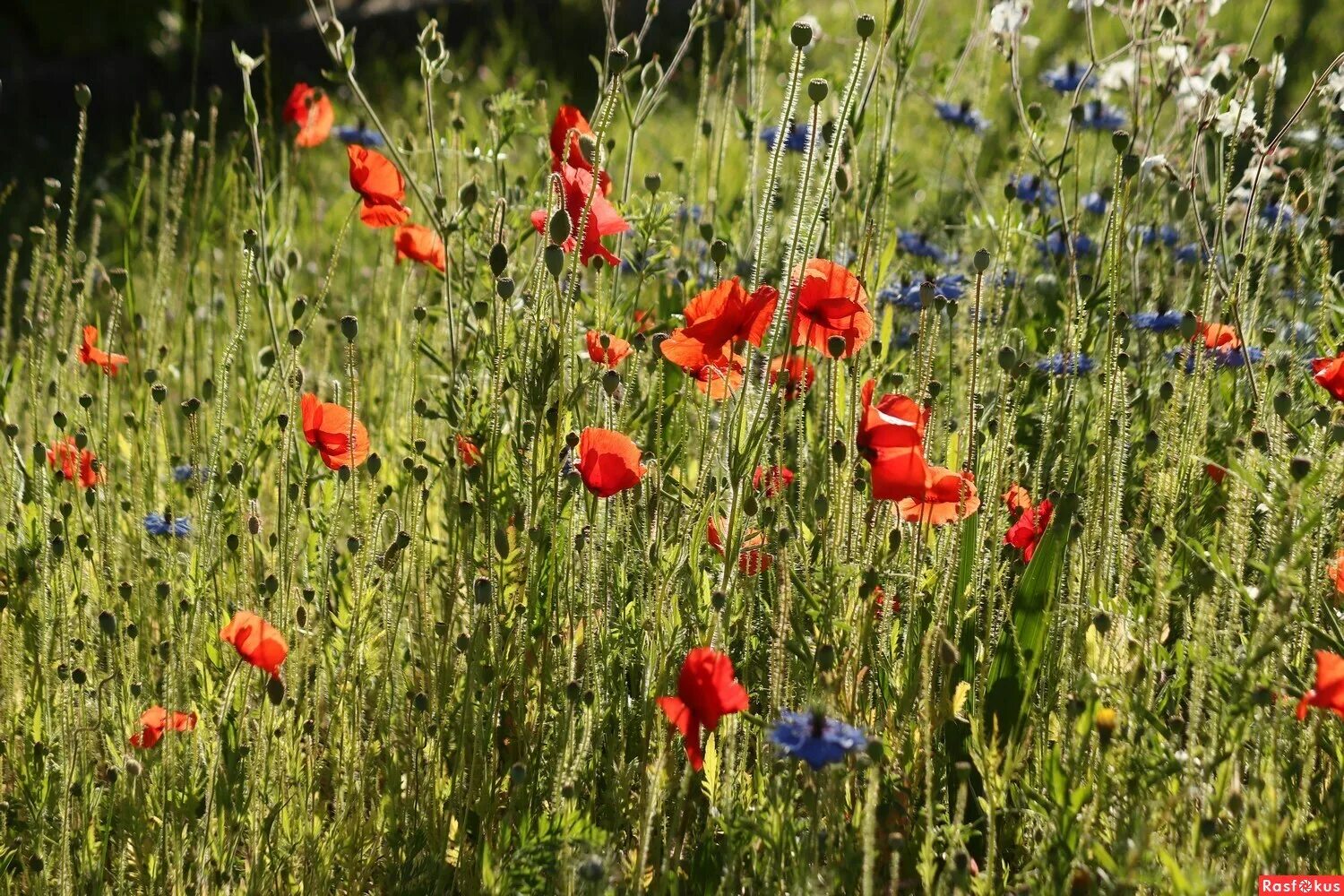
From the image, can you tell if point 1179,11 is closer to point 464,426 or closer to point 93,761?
point 464,426

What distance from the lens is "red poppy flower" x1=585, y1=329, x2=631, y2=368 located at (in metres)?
2.10

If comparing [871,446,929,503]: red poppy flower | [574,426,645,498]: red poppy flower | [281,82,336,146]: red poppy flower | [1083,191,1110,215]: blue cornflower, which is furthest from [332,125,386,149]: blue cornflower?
[871,446,929,503]: red poppy flower

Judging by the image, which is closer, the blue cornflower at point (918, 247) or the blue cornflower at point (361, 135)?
the blue cornflower at point (918, 247)

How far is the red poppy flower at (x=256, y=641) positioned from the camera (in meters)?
1.75

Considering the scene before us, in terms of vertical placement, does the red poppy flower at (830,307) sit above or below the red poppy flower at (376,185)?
below

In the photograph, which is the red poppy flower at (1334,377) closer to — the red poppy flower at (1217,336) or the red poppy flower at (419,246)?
the red poppy flower at (1217,336)

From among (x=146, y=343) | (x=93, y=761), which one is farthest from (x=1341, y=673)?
(x=146, y=343)

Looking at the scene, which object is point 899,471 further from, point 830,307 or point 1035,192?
point 1035,192

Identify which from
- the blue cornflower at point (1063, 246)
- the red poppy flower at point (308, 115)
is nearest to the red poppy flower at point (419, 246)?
the red poppy flower at point (308, 115)

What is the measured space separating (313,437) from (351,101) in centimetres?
463

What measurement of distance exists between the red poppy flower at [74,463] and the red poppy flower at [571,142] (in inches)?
35.0

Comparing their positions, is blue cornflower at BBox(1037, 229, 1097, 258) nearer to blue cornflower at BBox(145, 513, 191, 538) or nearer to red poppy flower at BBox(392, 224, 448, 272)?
red poppy flower at BBox(392, 224, 448, 272)

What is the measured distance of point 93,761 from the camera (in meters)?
2.08

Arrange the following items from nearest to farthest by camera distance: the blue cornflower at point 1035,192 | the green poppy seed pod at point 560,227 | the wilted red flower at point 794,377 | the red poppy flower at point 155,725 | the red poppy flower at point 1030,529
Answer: the green poppy seed pod at point 560,227
the red poppy flower at point 155,725
the red poppy flower at point 1030,529
the wilted red flower at point 794,377
the blue cornflower at point 1035,192
